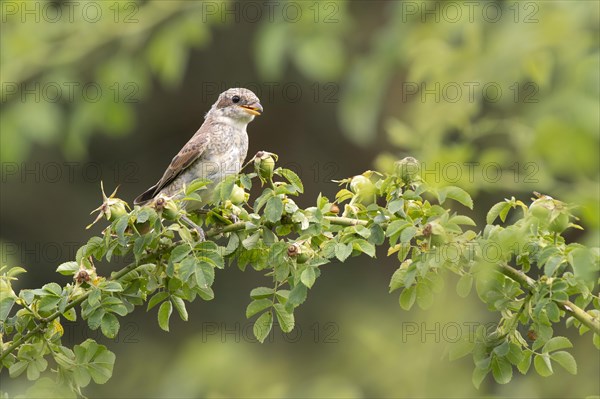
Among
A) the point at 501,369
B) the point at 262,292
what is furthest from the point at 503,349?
the point at 262,292

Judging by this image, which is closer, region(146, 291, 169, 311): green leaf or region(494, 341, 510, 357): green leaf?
region(494, 341, 510, 357): green leaf

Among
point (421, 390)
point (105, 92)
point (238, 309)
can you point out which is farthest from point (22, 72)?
point (238, 309)

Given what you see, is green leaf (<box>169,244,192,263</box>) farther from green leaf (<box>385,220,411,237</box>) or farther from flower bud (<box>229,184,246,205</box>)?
green leaf (<box>385,220,411,237</box>)

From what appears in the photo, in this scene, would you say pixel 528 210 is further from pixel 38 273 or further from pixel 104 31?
pixel 38 273

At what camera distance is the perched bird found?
3965 mm

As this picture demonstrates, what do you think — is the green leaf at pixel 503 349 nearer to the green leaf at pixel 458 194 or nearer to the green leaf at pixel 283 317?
the green leaf at pixel 458 194

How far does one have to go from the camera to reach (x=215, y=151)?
4055 millimetres

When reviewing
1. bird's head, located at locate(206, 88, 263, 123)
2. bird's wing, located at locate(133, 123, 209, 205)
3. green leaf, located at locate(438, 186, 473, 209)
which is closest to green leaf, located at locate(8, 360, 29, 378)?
green leaf, located at locate(438, 186, 473, 209)

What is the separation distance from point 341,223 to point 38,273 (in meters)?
5.94

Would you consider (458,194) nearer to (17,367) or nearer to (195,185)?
(195,185)

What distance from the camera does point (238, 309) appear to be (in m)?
7.34

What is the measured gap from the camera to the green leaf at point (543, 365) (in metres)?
2.11

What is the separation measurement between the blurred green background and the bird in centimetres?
24

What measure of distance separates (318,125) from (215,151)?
3.83m
